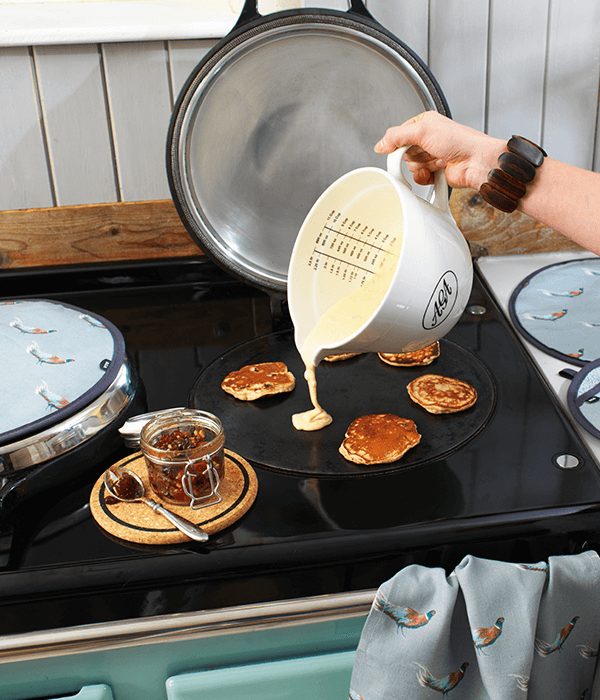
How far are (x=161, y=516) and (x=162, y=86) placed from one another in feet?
2.93

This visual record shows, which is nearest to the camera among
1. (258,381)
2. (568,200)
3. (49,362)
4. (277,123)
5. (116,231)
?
(568,200)

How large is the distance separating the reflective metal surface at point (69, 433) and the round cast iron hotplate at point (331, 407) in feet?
0.43

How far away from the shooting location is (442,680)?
72cm

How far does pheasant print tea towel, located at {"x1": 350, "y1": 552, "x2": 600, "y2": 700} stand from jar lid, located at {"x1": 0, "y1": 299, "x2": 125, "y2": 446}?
0.45 m

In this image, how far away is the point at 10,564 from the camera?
70 centimetres

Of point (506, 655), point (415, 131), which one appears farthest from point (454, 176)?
point (506, 655)

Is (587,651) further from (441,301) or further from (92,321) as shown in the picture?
(92,321)

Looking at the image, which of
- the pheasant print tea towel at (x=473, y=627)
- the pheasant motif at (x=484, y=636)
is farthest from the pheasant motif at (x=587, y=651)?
the pheasant motif at (x=484, y=636)

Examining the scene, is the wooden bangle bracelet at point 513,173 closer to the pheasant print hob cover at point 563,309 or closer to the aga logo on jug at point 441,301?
the aga logo on jug at point 441,301

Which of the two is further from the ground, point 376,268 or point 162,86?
point 162,86

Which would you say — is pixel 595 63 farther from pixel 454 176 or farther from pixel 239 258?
pixel 239 258

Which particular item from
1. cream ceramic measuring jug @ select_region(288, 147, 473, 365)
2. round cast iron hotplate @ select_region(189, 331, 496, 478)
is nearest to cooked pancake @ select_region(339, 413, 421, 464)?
round cast iron hotplate @ select_region(189, 331, 496, 478)

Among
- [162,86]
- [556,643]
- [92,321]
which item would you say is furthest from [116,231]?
[556,643]

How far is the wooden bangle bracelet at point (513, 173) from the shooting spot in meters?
0.79
